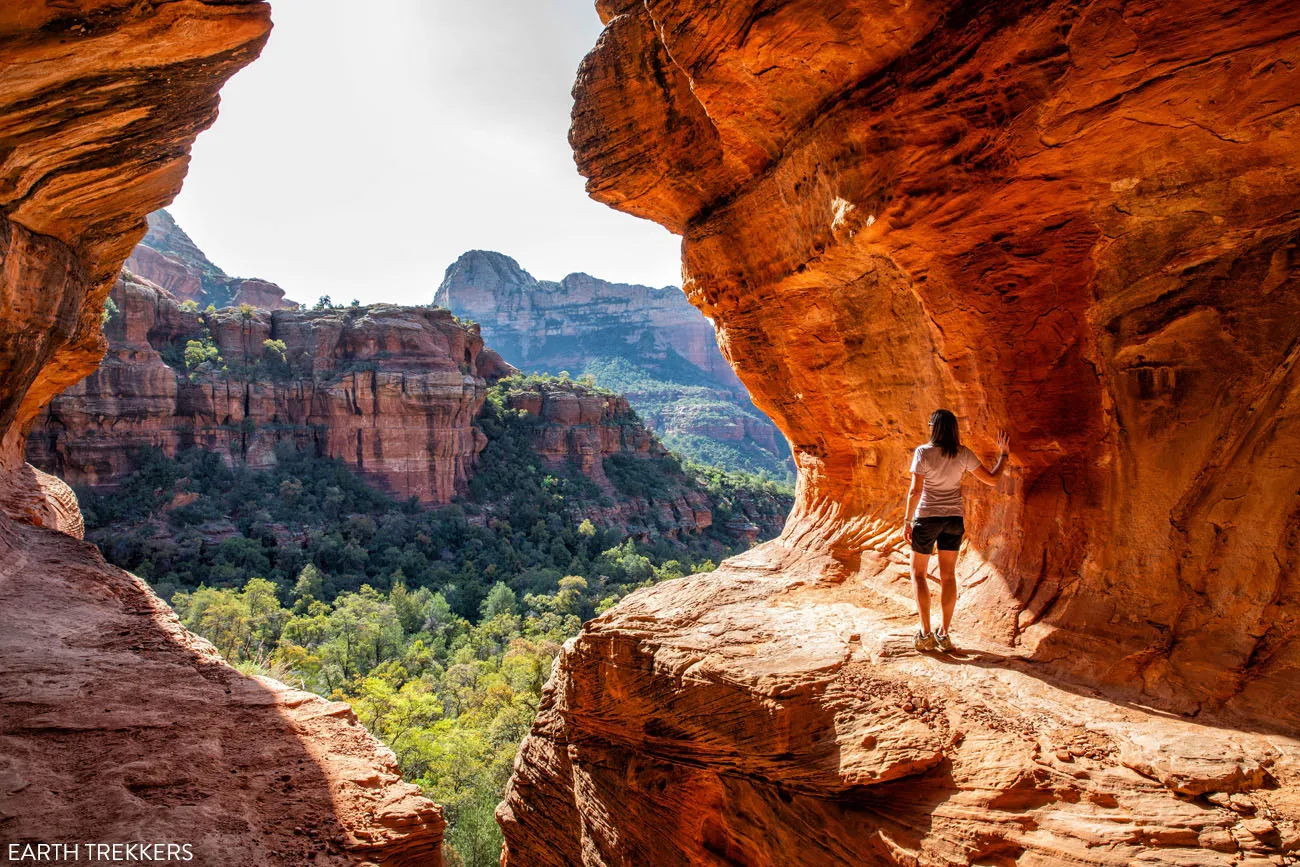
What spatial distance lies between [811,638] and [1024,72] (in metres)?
4.00

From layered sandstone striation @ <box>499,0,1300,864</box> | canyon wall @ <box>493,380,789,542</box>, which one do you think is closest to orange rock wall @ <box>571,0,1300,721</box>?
layered sandstone striation @ <box>499,0,1300,864</box>

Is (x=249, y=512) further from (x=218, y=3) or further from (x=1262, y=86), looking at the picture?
(x=1262, y=86)

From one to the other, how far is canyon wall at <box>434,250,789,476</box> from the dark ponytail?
82.4 meters

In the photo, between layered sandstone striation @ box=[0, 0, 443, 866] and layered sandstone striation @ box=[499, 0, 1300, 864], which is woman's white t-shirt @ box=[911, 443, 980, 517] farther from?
layered sandstone striation @ box=[0, 0, 443, 866]

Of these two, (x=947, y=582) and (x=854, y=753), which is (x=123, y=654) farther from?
(x=947, y=582)

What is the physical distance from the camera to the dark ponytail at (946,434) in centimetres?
448

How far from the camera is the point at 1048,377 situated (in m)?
4.46

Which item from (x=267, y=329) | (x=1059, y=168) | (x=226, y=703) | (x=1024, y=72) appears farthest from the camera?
(x=267, y=329)

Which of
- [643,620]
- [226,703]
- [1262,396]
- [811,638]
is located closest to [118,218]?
[226,703]

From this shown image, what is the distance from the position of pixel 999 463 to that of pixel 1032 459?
223mm

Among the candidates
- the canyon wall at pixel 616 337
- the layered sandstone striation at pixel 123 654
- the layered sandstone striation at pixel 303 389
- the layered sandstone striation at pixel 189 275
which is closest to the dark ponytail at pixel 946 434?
the layered sandstone striation at pixel 123 654

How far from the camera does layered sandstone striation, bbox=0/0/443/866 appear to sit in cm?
396

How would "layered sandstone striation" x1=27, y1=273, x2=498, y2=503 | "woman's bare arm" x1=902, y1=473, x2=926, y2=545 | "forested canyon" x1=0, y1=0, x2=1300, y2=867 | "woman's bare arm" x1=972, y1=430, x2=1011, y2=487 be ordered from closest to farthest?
"forested canyon" x1=0, y1=0, x2=1300, y2=867 < "woman's bare arm" x1=902, y1=473, x2=926, y2=545 < "woman's bare arm" x1=972, y1=430, x2=1011, y2=487 < "layered sandstone striation" x1=27, y1=273, x2=498, y2=503

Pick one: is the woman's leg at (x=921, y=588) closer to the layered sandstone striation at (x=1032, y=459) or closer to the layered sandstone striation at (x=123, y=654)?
the layered sandstone striation at (x=1032, y=459)
